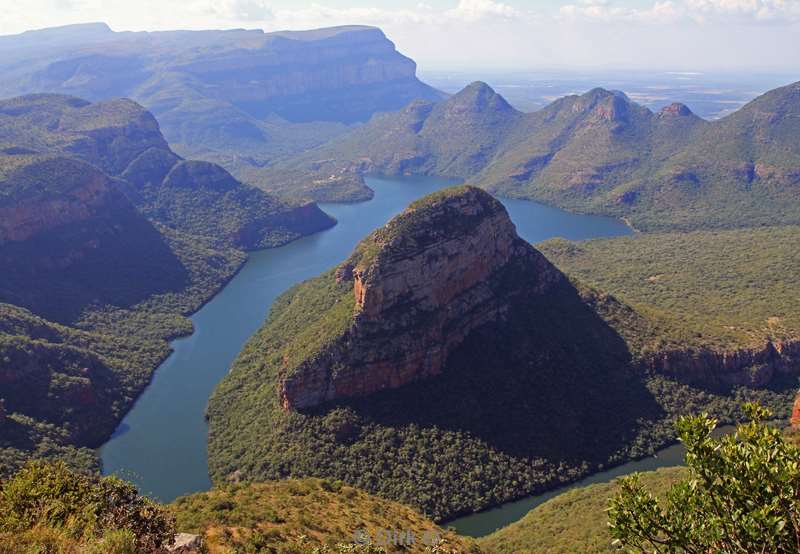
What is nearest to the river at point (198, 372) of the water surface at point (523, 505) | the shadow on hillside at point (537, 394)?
the shadow on hillside at point (537, 394)

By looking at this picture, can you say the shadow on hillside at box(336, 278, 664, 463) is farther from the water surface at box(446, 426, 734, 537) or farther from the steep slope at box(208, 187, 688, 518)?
the water surface at box(446, 426, 734, 537)

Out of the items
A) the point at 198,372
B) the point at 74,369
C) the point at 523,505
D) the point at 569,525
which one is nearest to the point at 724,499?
the point at 569,525

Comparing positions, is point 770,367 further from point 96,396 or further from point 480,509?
point 96,396

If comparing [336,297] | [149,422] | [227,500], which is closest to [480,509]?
[227,500]

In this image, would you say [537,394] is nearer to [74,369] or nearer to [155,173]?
[74,369]

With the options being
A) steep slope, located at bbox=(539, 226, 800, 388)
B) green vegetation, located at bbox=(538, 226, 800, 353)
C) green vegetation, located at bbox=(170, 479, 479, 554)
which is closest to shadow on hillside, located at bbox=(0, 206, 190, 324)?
green vegetation, located at bbox=(170, 479, 479, 554)
